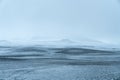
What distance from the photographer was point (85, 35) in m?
59.2

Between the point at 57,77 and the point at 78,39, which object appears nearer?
the point at 57,77

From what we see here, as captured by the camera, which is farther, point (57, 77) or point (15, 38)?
point (15, 38)

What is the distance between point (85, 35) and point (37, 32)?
11.1m

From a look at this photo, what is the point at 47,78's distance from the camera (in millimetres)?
14562

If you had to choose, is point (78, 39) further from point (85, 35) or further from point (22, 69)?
point (22, 69)

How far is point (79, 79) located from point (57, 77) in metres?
1.09

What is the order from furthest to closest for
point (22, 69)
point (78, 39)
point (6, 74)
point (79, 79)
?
point (78, 39), point (22, 69), point (6, 74), point (79, 79)

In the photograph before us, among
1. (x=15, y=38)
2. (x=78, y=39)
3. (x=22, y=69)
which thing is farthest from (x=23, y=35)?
(x=22, y=69)

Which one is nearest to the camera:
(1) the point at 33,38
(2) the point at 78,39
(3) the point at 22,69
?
(3) the point at 22,69

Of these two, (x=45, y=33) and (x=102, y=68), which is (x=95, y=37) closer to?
(x=45, y=33)

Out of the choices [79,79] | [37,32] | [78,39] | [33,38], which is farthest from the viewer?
[37,32]

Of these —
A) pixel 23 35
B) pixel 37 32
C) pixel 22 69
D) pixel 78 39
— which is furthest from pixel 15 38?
pixel 22 69

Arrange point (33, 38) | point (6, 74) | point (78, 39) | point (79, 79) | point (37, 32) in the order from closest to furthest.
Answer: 1. point (79, 79)
2. point (6, 74)
3. point (78, 39)
4. point (33, 38)
5. point (37, 32)

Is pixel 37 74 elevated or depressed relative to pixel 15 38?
depressed
